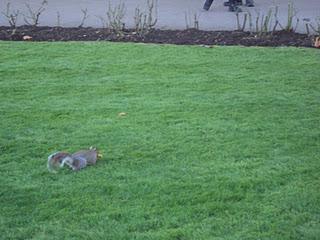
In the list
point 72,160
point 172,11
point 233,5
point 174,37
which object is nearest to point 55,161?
point 72,160

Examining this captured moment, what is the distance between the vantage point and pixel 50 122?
5.52 meters

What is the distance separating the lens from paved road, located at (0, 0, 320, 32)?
10.9 meters

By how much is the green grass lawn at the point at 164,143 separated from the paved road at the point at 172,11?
9.44 feet

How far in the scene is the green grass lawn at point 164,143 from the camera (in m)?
3.75

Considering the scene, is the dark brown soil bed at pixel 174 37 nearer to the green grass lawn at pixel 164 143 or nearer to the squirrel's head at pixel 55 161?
the green grass lawn at pixel 164 143

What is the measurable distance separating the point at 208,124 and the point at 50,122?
129cm

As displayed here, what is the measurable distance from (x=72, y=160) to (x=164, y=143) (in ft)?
2.60

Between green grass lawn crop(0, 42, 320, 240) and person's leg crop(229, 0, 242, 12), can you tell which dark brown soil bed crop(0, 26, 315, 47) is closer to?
green grass lawn crop(0, 42, 320, 240)

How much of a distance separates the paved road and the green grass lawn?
2879 millimetres

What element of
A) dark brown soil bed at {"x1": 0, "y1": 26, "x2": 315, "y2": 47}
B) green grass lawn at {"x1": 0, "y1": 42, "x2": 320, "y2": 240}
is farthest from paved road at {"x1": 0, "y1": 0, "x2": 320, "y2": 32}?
green grass lawn at {"x1": 0, "y1": 42, "x2": 320, "y2": 240}

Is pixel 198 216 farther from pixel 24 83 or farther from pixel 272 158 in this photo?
pixel 24 83

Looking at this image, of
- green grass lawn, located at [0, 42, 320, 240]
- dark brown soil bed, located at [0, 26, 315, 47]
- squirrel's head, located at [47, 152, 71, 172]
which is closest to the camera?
green grass lawn, located at [0, 42, 320, 240]

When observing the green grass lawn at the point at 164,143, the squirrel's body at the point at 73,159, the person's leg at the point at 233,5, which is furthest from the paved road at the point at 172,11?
the squirrel's body at the point at 73,159

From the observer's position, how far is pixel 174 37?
9.09 metres
